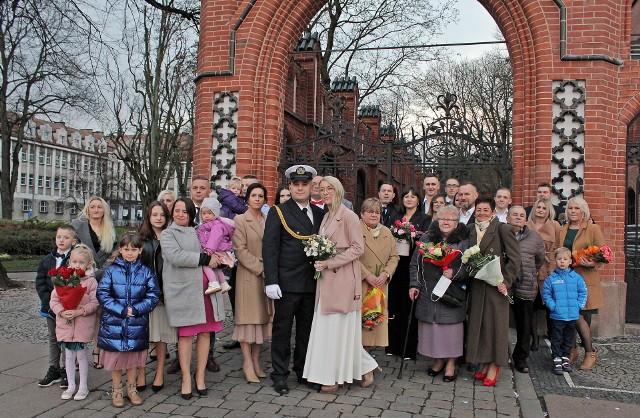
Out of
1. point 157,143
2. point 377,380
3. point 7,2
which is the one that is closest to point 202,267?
point 377,380

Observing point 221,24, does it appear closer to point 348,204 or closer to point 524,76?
point 348,204

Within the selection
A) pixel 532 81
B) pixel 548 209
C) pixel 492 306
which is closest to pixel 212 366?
pixel 492 306

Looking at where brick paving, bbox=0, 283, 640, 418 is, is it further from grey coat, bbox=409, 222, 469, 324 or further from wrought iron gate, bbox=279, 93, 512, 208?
wrought iron gate, bbox=279, 93, 512, 208

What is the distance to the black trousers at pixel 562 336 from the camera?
6430mm

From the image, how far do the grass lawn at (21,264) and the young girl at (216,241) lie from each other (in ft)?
43.2

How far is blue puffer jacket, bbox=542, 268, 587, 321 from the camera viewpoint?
20.9 ft

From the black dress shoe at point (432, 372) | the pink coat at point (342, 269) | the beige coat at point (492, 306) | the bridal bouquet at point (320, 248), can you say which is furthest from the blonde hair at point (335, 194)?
the black dress shoe at point (432, 372)

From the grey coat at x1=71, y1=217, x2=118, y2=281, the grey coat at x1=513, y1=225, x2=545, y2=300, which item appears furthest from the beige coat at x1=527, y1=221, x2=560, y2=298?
the grey coat at x1=71, y1=217, x2=118, y2=281

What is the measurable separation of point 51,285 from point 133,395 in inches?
52.9

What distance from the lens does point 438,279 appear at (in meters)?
6.04

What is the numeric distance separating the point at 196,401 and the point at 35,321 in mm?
5046

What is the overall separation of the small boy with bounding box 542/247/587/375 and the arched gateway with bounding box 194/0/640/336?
200cm

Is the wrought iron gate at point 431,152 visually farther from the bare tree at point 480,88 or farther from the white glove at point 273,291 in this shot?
the bare tree at point 480,88

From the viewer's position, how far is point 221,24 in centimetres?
952
